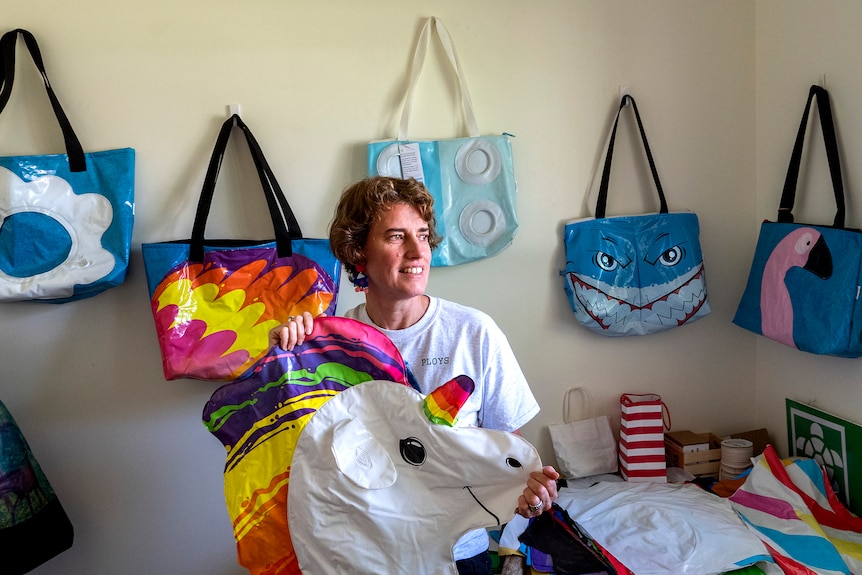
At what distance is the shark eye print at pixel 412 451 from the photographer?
1.16 metres

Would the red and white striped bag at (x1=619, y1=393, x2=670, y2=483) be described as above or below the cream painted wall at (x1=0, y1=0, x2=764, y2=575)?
below

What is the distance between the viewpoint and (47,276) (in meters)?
1.73

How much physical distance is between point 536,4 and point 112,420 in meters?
1.71

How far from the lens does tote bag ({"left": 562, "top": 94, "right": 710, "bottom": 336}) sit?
1.94 meters

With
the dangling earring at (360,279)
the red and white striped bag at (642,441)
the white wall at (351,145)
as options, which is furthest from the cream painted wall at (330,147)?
the dangling earring at (360,279)

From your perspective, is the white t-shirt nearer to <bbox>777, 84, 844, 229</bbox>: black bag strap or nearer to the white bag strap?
the white bag strap

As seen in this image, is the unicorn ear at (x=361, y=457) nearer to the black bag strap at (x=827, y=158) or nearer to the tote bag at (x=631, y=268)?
the tote bag at (x=631, y=268)

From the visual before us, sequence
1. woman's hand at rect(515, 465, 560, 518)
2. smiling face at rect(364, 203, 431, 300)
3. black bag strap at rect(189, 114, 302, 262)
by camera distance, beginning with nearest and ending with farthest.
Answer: woman's hand at rect(515, 465, 560, 518)
smiling face at rect(364, 203, 431, 300)
black bag strap at rect(189, 114, 302, 262)

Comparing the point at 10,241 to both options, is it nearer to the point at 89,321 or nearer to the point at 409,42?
the point at 89,321

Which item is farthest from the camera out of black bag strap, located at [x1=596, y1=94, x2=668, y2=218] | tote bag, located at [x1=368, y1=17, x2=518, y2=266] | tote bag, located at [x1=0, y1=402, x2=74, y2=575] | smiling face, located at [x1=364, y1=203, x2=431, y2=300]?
black bag strap, located at [x1=596, y1=94, x2=668, y2=218]

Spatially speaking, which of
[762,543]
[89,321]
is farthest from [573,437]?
[89,321]

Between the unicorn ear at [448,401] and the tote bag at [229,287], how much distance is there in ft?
2.32

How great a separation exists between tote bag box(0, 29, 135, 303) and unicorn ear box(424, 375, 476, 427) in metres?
1.05

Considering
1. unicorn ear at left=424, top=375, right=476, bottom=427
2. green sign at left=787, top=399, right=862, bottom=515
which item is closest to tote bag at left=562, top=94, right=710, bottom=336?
green sign at left=787, top=399, right=862, bottom=515
